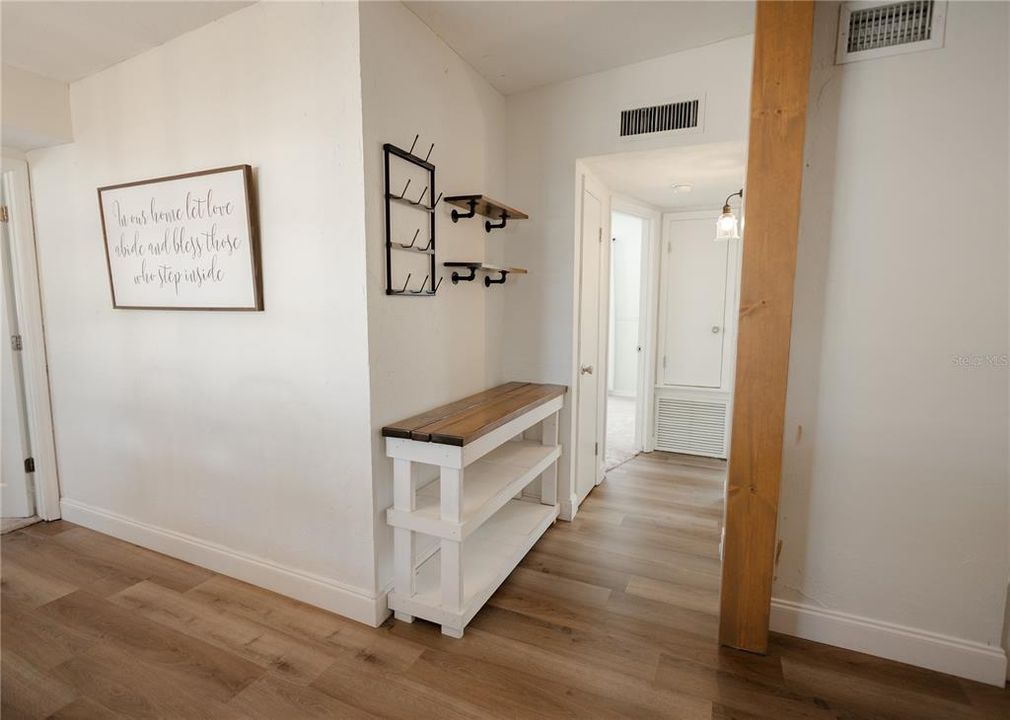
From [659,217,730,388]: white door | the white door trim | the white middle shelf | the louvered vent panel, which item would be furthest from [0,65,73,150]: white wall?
the louvered vent panel

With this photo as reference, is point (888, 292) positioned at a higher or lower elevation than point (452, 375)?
higher

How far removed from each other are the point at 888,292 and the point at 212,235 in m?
2.70

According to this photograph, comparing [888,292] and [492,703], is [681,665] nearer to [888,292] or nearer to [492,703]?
[492,703]

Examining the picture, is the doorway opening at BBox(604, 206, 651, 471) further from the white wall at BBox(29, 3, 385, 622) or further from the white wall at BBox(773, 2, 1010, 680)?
the white wall at BBox(29, 3, 385, 622)

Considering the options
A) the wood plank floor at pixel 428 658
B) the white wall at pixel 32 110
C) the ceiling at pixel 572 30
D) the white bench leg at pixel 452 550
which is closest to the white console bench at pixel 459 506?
the white bench leg at pixel 452 550

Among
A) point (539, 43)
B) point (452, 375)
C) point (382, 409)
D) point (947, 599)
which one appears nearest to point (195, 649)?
point (382, 409)

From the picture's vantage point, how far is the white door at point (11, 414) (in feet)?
9.00

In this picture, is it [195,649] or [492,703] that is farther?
[195,649]

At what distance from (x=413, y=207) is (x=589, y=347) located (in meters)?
1.58

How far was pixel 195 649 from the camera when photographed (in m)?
1.81

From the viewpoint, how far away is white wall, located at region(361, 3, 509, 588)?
1.85m

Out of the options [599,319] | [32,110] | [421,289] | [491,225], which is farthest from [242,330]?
[599,319]

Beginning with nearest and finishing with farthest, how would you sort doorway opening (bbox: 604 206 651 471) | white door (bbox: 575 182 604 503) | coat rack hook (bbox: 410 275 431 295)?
1. coat rack hook (bbox: 410 275 431 295)
2. white door (bbox: 575 182 604 503)
3. doorway opening (bbox: 604 206 651 471)

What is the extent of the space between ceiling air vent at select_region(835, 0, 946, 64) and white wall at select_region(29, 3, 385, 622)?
174 cm
